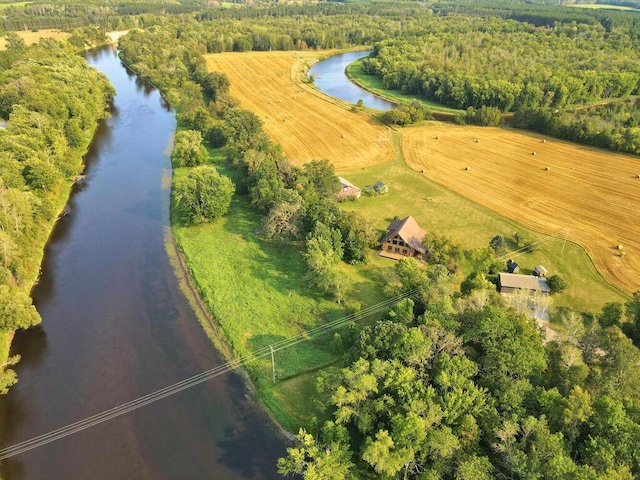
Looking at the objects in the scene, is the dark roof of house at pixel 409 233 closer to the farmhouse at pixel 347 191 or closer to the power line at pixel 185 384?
the power line at pixel 185 384

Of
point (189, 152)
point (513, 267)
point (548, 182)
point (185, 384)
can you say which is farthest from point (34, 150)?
point (548, 182)

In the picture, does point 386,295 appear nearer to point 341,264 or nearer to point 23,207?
point 341,264

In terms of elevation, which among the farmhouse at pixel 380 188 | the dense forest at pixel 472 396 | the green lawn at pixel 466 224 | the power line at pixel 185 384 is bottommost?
the power line at pixel 185 384

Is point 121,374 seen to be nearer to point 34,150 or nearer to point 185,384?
point 185,384

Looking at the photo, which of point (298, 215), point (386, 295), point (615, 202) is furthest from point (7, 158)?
point (615, 202)

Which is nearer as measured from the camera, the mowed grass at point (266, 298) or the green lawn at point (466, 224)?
the mowed grass at point (266, 298)

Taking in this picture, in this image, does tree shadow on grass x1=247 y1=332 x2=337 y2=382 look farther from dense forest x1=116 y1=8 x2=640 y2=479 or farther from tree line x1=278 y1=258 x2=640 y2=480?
tree line x1=278 y1=258 x2=640 y2=480

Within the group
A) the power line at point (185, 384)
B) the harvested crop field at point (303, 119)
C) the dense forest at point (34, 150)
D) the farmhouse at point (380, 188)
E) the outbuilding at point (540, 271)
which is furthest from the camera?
the harvested crop field at point (303, 119)

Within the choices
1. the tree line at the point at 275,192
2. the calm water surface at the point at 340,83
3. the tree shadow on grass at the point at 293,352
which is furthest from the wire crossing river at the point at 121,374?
the calm water surface at the point at 340,83
